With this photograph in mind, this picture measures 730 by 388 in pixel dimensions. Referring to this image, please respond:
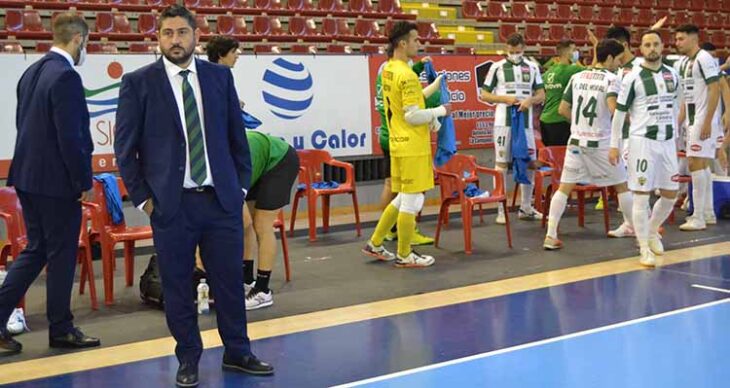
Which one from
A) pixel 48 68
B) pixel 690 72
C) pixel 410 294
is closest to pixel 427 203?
pixel 690 72

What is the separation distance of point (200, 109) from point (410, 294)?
2.56 metres

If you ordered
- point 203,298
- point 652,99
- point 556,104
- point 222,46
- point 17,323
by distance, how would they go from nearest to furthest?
1. point 17,323
2. point 222,46
3. point 203,298
4. point 652,99
5. point 556,104

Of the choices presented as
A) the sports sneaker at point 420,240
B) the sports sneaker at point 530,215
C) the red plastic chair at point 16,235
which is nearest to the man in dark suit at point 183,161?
the red plastic chair at point 16,235

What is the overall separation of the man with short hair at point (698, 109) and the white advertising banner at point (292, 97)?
3.41 m

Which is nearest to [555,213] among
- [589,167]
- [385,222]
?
[589,167]

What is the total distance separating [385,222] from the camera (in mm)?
7316

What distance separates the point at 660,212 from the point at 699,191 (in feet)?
5.06

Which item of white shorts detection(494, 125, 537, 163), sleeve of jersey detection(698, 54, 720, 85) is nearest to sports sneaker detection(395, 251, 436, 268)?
white shorts detection(494, 125, 537, 163)

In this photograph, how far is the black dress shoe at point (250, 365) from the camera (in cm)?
459

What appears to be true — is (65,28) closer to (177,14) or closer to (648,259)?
(177,14)

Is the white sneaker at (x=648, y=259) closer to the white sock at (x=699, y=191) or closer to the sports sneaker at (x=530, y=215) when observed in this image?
the white sock at (x=699, y=191)

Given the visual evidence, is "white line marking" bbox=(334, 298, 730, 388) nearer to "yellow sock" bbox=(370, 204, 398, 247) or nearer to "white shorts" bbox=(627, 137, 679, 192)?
"white shorts" bbox=(627, 137, 679, 192)

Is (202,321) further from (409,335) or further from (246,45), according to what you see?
(246,45)

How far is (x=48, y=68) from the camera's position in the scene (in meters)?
4.95
